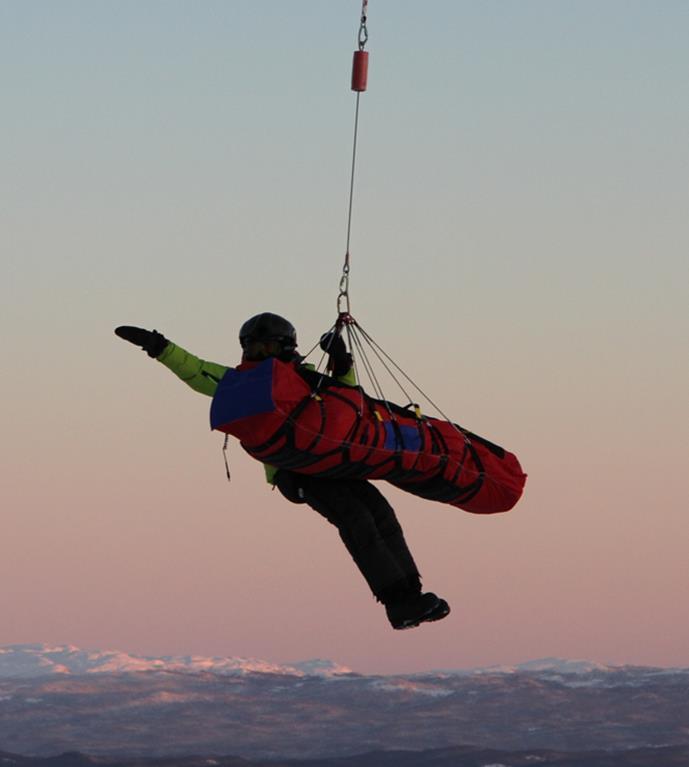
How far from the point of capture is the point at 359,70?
17.7 metres

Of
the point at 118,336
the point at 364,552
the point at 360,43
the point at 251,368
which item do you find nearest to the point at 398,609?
the point at 364,552

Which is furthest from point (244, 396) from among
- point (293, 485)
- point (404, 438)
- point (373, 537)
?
point (373, 537)

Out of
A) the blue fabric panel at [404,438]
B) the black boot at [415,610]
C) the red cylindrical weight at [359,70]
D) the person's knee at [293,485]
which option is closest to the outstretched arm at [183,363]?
the person's knee at [293,485]

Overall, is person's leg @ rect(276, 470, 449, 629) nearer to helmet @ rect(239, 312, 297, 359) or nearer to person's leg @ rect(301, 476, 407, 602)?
person's leg @ rect(301, 476, 407, 602)

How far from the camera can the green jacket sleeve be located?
17172 mm

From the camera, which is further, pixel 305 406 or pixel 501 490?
pixel 501 490

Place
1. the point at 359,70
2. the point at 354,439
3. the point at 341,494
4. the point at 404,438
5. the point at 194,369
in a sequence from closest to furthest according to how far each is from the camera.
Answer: the point at 354,439, the point at 404,438, the point at 194,369, the point at 341,494, the point at 359,70

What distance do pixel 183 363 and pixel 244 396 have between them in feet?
4.06

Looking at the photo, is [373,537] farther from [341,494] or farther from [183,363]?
[183,363]

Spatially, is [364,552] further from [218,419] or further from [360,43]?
[360,43]

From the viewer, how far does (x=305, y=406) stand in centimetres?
1638

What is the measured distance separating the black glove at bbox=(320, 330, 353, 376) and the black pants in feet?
3.76

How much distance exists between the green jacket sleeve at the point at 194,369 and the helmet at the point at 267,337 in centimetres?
37

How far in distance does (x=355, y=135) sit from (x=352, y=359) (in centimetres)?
276
